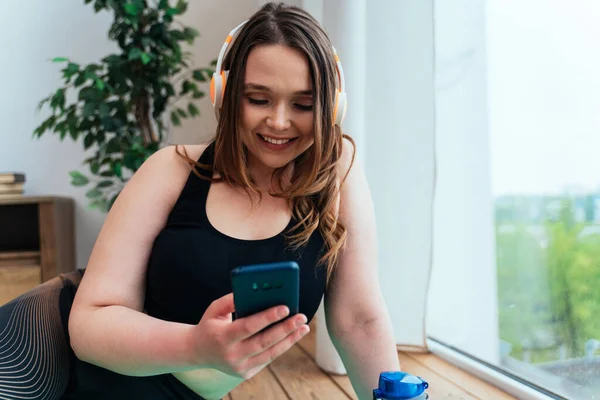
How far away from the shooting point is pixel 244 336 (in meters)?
0.59

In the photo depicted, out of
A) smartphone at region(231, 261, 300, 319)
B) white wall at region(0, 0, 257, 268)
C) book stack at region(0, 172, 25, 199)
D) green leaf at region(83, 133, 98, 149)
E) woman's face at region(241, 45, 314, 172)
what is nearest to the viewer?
smartphone at region(231, 261, 300, 319)

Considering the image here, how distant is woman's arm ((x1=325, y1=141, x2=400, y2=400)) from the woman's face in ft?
0.56

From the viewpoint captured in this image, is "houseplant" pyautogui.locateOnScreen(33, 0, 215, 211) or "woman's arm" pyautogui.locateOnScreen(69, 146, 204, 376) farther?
"houseplant" pyautogui.locateOnScreen(33, 0, 215, 211)

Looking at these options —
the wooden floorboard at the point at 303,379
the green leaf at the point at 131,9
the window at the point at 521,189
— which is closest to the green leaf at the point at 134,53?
the green leaf at the point at 131,9

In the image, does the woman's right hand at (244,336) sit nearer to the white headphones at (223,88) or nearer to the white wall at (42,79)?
the white headphones at (223,88)

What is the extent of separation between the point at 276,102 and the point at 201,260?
0.28 metres

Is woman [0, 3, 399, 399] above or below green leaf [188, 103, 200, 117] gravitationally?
below

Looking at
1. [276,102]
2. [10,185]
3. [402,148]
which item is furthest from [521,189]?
[10,185]

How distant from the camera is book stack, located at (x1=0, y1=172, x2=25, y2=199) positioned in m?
2.38

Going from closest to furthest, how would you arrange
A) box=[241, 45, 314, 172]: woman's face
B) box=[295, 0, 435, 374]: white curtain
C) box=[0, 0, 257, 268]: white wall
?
box=[241, 45, 314, 172]: woman's face
box=[295, 0, 435, 374]: white curtain
box=[0, 0, 257, 268]: white wall

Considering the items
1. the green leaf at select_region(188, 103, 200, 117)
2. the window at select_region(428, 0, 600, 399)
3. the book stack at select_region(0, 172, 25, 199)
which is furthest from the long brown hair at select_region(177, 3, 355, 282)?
the book stack at select_region(0, 172, 25, 199)

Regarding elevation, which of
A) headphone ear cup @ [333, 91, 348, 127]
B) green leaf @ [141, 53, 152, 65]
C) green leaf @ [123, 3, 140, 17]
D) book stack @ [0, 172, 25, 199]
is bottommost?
book stack @ [0, 172, 25, 199]

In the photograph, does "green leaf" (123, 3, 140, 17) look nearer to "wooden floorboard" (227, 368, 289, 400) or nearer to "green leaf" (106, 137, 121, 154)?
"green leaf" (106, 137, 121, 154)

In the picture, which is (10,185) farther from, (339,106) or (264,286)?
(264,286)
